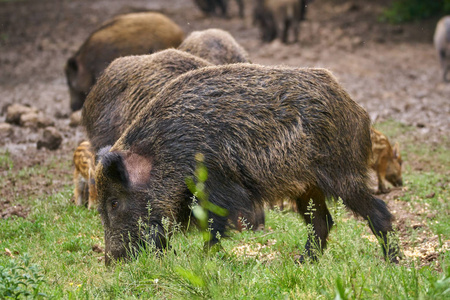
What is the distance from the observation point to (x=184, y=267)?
396 centimetres

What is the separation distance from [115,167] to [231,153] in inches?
34.2

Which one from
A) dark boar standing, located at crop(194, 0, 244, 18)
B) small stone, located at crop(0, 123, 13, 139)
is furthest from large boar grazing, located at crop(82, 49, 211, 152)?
dark boar standing, located at crop(194, 0, 244, 18)

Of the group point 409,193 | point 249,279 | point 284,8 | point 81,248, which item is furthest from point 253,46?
point 249,279

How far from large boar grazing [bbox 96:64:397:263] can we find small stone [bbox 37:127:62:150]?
13.7ft

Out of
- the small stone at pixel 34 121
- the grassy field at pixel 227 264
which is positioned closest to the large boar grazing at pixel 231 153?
the grassy field at pixel 227 264

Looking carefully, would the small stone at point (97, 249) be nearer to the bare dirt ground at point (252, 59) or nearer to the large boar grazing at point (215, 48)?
the bare dirt ground at point (252, 59)

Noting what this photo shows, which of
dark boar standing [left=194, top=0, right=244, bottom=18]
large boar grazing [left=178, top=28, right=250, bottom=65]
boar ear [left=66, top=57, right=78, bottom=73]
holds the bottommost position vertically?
dark boar standing [left=194, top=0, right=244, bottom=18]

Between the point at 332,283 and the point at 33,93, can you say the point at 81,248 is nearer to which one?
the point at 332,283

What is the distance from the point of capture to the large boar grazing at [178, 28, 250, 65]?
734 cm

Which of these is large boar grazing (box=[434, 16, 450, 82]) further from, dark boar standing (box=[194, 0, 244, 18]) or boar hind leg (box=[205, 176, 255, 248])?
boar hind leg (box=[205, 176, 255, 248])

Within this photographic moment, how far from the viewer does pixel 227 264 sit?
169 inches

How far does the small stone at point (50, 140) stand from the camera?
8828 mm

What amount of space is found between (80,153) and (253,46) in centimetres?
1179

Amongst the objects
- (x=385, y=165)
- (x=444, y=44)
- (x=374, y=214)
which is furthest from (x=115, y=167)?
(x=444, y=44)
